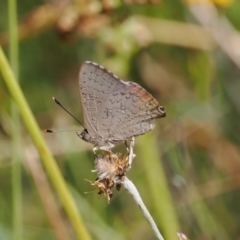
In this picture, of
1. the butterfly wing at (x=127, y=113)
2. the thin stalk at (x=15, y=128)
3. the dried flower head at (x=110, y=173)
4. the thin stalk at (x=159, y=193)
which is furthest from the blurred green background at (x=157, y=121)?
the dried flower head at (x=110, y=173)

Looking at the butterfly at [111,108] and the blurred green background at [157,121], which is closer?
the butterfly at [111,108]

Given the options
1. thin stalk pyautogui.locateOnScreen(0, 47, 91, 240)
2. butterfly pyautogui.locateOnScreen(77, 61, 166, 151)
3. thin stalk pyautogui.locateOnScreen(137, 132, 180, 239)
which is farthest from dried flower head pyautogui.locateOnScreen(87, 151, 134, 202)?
thin stalk pyautogui.locateOnScreen(137, 132, 180, 239)

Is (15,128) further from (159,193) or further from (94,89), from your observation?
(159,193)

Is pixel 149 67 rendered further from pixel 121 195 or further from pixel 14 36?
pixel 14 36

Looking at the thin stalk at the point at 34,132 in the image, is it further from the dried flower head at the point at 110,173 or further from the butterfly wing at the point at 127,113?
the butterfly wing at the point at 127,113

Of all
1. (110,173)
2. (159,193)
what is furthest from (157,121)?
(110,173)

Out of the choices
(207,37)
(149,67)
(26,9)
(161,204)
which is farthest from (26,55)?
(161,204)
